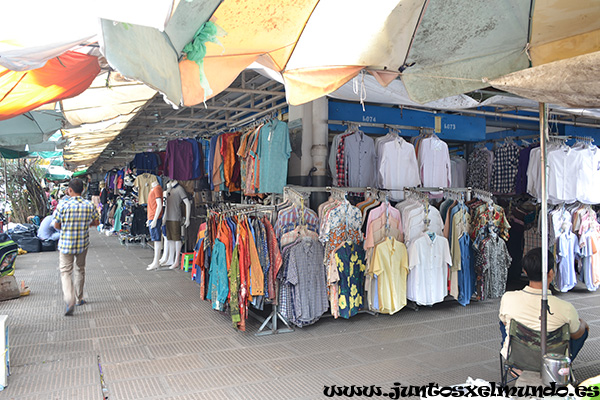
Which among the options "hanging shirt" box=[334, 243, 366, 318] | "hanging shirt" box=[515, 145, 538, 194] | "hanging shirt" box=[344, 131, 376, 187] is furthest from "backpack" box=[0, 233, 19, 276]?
"hanging shirt" box=[515, 145, 538, 194]

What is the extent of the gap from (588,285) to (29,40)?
7.75 meters

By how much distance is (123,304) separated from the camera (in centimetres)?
621

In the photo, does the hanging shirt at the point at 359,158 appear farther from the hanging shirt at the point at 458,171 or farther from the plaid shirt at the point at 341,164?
the hanging shirt at the point at 458,171

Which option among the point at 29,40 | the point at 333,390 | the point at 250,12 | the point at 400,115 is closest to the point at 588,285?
the point at 400,115

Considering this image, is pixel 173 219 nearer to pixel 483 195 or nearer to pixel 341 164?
pixel 341 164

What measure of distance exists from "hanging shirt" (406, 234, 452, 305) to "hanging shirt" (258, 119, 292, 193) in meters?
1.93

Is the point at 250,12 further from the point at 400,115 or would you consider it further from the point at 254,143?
the point at 400,115

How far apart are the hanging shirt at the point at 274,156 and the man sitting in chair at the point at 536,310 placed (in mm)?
3336

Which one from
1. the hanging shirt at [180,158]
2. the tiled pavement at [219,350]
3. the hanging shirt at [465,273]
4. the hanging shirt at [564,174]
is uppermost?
the hanging shirt at [180,158]

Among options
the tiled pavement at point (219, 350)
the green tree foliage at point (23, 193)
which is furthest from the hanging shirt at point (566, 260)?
the green tree foliage at point (23, 193)

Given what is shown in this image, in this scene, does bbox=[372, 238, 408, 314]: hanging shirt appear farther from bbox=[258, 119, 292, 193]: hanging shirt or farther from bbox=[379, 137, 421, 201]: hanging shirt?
Result: bbox=[258, 119, 292, 193]: hanging shirt

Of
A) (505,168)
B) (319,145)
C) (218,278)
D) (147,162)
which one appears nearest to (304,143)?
(319,145)

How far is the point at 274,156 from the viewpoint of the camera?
19.0 ft

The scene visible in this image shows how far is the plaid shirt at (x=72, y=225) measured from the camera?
5590 millimetres
